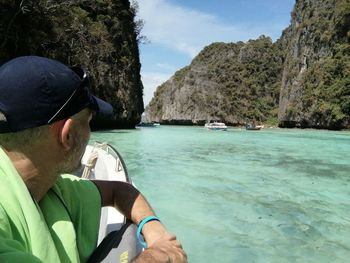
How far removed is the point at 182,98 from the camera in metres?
88.2

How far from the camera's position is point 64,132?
116 centimetres

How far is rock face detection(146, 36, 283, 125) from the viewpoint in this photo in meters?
82.5

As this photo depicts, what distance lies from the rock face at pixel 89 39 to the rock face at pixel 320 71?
28062mm

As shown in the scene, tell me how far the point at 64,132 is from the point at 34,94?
0.14m

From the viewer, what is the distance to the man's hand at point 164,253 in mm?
1122

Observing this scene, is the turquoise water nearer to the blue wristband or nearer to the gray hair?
the blue wristband

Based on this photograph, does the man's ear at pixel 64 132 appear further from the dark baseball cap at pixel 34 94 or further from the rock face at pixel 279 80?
the rock face at pixel 279 80

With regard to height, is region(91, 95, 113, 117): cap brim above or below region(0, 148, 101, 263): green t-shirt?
above

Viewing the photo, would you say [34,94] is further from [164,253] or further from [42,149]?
[164,253]

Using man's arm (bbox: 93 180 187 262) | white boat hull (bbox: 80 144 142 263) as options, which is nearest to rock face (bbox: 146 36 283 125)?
white boat hull (bbox: 80 144 142 263)

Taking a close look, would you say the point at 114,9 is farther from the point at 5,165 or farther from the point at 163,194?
the point at 5,165

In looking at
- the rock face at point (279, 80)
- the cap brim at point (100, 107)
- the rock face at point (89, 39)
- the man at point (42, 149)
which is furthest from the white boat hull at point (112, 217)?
the rock face at point (279, 80)

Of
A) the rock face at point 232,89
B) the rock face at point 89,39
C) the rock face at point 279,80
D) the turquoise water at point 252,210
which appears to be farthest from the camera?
the rock face at point 232,89

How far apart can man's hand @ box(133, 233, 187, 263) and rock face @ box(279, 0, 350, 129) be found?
52.2 meters
